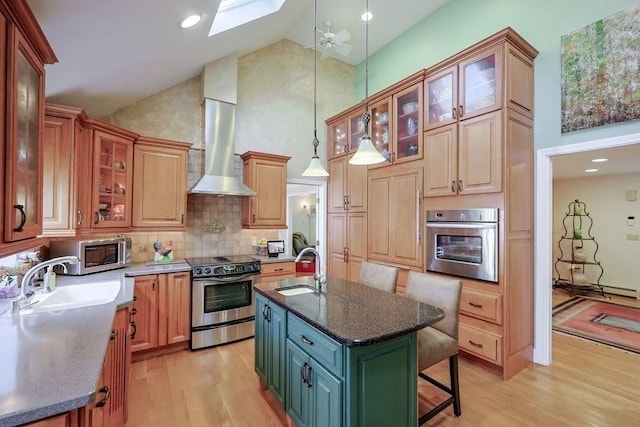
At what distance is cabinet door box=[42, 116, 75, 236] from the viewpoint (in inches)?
89.8

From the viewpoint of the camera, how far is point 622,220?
5.59 m

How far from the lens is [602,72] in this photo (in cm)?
260

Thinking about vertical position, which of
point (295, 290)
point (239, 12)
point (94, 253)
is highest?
point (239, 12)

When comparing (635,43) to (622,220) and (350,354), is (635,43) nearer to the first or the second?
(350,354)

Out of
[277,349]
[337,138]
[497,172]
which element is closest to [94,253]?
[277,349]

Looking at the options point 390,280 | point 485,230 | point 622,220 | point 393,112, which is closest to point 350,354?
point 390,280

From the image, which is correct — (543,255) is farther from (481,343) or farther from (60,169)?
(60,169)

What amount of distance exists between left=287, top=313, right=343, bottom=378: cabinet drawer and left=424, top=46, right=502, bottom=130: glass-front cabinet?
2.47 metres

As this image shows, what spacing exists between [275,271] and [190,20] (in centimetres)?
271

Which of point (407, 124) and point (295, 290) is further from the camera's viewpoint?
point (407, 124)

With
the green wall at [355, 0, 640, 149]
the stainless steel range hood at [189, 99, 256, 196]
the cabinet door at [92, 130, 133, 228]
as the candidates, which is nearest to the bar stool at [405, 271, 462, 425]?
the green wall at [355, 0, 640, 149]

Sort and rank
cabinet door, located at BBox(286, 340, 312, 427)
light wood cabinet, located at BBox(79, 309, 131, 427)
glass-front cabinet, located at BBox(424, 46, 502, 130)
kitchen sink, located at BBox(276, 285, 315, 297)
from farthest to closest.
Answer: glass-front cabinet, located at BBox(424, 46, 502, 130) < kitchen sink, located at BBox(276, 285, 315, 297) < cabinet door, located at BBox(286, 340, 312, 427) < light wood cabinet, located at BBox(79, 309, 131, 427)

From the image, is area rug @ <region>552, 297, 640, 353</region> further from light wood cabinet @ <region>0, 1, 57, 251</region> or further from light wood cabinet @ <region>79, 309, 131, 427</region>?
light wood cabinet @ <region>0, 1, 57, 251</region>

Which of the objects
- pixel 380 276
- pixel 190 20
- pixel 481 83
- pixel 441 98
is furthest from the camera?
pixel 441 98
